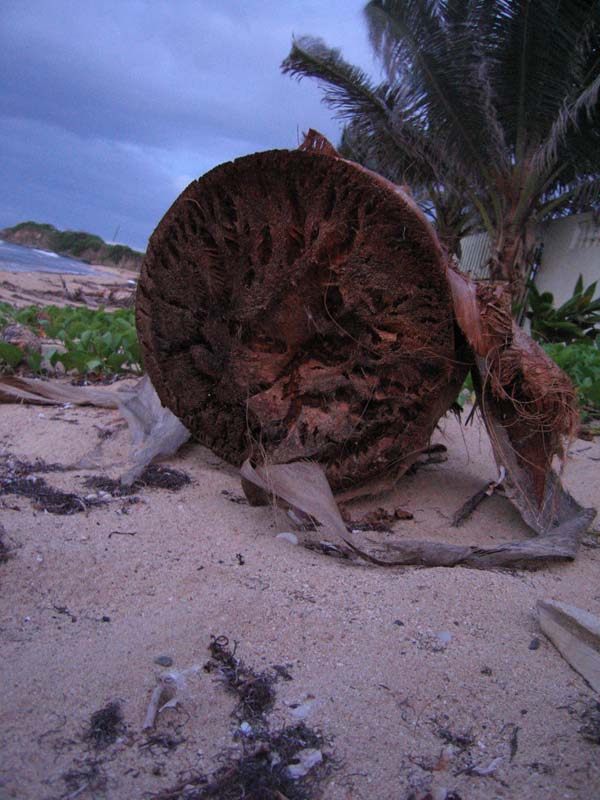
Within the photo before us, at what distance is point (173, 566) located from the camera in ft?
5.53

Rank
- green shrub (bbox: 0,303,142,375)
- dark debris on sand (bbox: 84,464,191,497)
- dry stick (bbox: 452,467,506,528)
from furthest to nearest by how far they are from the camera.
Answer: green shrub (bbox: 0,303,142,375) < dry stick (bbox: 452,467,506,528) < dark debris on sand (bbox: 84,464,191,497)

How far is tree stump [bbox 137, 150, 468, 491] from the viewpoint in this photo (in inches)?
81.8

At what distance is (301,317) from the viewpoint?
7.54 ft

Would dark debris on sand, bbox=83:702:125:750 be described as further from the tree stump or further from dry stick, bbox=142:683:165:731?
the tree stump

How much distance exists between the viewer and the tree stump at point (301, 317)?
6.82ft

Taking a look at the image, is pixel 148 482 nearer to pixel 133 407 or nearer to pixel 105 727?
pixel 133 407

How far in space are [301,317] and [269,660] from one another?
125 centimetres

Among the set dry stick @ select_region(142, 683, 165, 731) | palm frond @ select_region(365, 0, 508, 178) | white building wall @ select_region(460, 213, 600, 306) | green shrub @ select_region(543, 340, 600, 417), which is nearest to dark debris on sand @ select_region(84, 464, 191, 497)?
dry stick @ select_region(142, 683, 165, 731)

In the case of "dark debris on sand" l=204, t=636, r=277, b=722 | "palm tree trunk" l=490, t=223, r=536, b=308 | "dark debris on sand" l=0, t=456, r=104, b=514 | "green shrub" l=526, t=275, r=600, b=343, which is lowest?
"dark debris on sand" l=0, t=456, r=104, b=514

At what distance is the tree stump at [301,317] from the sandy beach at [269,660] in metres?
0.40

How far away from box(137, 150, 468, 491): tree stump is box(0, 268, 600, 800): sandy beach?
0.40 meters

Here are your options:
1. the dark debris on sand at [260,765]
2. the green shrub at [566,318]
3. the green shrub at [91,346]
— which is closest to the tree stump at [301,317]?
the dark debris on sand at [260,765]

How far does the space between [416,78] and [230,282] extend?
819cm

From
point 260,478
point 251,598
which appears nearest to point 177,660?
point 251,598
